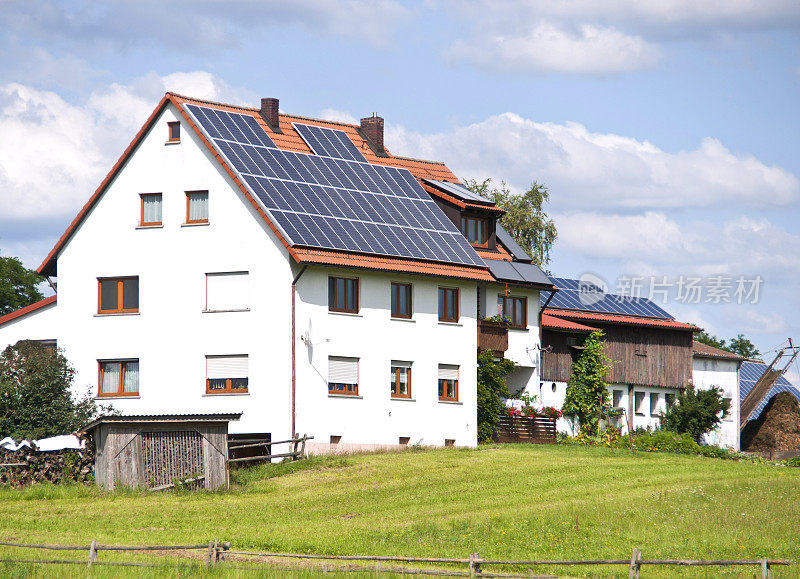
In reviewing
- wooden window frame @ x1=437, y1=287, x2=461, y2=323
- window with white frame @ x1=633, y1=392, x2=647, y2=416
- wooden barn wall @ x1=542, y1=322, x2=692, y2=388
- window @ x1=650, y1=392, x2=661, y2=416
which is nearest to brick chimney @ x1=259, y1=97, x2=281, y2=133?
wooden window frame @ x1=437, y1=287, x2=461, y2=323

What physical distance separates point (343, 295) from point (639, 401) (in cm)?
2240

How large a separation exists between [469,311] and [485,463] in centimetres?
787

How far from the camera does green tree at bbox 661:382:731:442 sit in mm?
56844

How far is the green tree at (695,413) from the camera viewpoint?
56.8 meters

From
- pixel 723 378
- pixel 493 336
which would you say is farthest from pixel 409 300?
pixel 723 378

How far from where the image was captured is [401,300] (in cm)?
4312

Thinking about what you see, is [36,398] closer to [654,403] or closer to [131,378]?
[131,378]

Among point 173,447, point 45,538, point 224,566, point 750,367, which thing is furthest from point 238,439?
point 750,367

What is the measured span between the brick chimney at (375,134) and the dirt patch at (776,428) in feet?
96.0

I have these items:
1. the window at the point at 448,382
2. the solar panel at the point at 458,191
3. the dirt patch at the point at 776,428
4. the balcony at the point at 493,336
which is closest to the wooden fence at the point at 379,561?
the window at the point at 448,382

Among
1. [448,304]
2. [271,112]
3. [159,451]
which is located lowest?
[159,451]

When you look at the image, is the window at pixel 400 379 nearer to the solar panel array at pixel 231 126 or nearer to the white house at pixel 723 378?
the solar panel array at pixel 231 126

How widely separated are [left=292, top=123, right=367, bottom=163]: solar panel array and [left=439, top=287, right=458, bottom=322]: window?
688cm

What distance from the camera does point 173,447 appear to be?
35.4 metres
